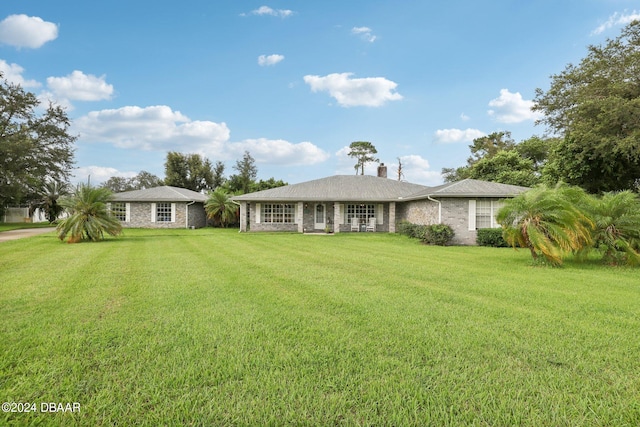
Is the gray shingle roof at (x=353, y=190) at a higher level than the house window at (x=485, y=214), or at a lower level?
higher

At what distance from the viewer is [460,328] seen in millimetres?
3822

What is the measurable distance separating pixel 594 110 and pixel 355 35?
38.5 ft

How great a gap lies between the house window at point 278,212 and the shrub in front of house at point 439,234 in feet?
32.2

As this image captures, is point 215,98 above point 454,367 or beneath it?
above

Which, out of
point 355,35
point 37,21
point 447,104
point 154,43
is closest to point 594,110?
point 447,104

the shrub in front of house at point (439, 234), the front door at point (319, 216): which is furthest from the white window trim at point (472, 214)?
the front door at point (319, 216)

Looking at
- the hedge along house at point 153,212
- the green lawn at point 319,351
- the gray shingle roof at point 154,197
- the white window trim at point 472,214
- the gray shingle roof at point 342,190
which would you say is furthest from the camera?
the hedge along house at point 153,212

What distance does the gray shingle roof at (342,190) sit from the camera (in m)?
20.5

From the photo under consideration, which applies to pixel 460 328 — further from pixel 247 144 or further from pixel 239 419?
pixel 247 144

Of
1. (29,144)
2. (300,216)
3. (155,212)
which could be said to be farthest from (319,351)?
(29,144)

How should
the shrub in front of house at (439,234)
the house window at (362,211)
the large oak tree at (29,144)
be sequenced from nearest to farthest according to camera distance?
1. the shrub in front of house at (439,234)
2. the house window at (362,211)
3. the large oak tree at (29,144)

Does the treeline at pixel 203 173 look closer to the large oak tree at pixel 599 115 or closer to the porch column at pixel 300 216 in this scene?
the porch column at pixel 300 216

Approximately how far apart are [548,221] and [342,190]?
14632 millimetres

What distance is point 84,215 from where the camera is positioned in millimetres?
13281
